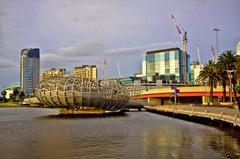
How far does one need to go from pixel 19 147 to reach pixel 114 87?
71309mm

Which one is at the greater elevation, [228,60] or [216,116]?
[228,60]

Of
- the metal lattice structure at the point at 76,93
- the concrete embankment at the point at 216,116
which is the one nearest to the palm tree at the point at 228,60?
the concrete embankment at the point at 216,116

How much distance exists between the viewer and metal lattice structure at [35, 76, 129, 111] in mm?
90438

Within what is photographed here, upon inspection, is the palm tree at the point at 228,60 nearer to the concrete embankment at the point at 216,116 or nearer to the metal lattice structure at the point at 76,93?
the concrete embankment at the point at 216,116

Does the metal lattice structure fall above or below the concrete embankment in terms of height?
above

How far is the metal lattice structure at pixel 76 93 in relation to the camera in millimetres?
90438

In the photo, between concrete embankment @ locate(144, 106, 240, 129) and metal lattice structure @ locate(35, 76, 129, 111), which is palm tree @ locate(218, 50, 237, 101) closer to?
concrete embankment @ locate(144, 106, 240, 129)

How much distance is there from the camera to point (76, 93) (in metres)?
90.2

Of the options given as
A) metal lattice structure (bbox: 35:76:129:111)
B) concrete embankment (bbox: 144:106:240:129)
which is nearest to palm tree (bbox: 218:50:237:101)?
concrete embankment (bbox: 144:106:240:129)

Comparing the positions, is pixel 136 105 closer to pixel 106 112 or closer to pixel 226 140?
pixel 106 112

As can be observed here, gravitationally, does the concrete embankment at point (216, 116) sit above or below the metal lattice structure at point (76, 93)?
below

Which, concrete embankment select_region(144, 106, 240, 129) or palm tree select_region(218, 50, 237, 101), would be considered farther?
palm tree select_region(218, 50, 237, 101)

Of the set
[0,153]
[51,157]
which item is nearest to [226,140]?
[51,157]

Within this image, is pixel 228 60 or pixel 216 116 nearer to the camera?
pixel 216 116
